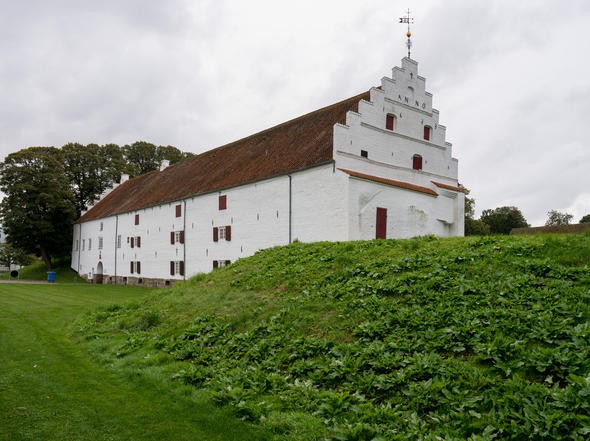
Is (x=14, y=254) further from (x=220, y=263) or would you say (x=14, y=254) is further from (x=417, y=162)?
(x=417, y=162)

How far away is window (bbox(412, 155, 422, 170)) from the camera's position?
2520cm

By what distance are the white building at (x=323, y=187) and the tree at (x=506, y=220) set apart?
37484 mm

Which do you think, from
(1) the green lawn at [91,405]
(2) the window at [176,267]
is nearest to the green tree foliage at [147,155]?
(2) the window at [176,267]

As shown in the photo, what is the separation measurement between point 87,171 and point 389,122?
153ft

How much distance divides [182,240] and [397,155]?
56.5 feet

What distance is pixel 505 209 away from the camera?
61.0m

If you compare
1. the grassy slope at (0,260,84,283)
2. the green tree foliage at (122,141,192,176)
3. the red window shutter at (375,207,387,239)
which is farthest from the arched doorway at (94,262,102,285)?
the red window shutter at (375,207,387,239)

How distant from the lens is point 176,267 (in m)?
32.9

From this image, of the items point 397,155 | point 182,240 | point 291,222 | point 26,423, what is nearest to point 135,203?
point 182,240

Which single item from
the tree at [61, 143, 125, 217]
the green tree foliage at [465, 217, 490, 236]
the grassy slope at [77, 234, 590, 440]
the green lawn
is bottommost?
the green lawn

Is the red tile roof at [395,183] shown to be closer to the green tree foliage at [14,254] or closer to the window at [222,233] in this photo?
the window at [222,233]

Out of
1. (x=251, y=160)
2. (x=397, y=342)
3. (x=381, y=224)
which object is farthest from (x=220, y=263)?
(x=397, y=342)

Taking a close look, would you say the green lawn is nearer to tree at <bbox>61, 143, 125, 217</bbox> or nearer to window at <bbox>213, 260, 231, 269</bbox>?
window at <bbox>213, 260, 231, 269</bbox>

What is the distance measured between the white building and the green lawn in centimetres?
1396
